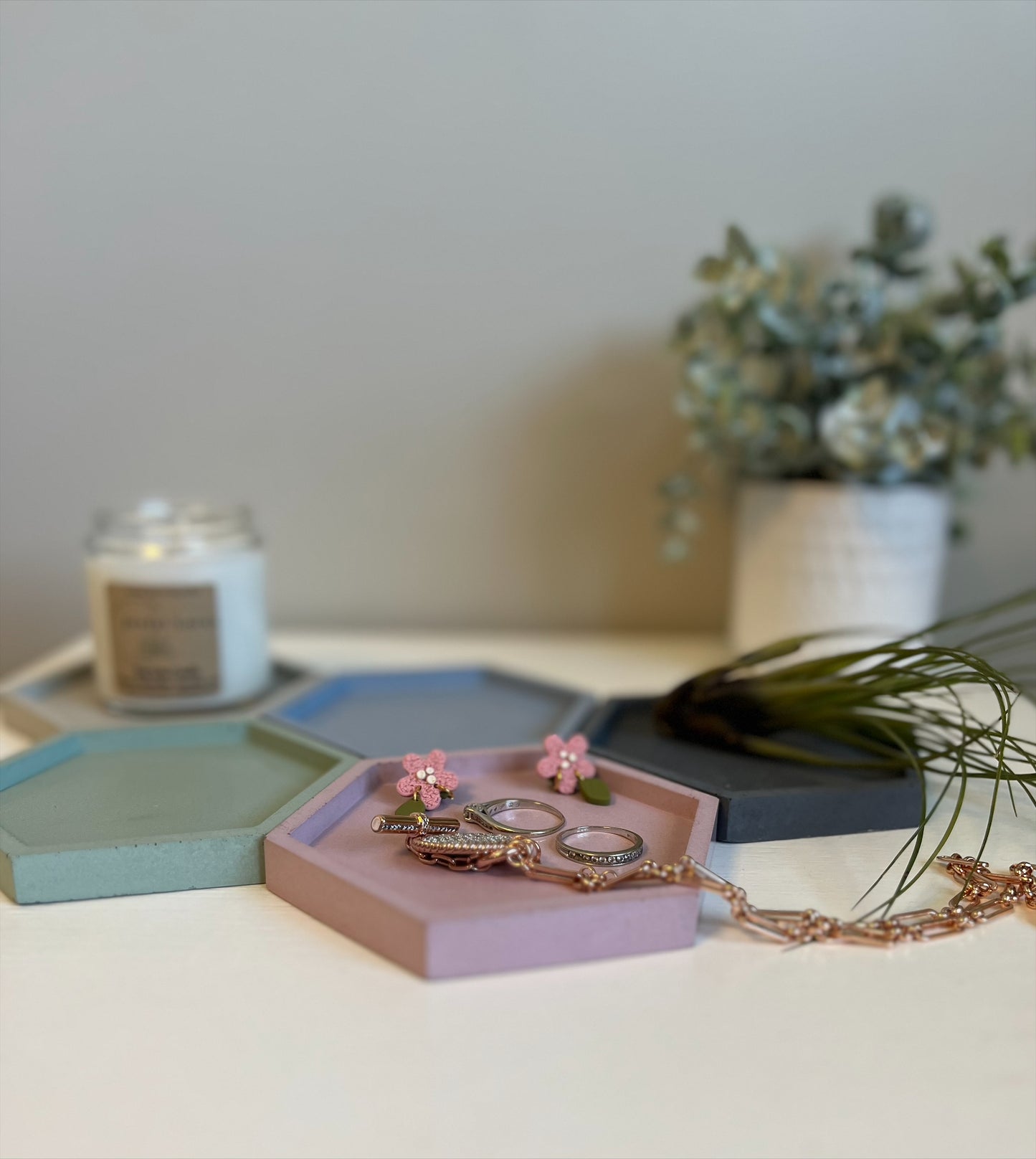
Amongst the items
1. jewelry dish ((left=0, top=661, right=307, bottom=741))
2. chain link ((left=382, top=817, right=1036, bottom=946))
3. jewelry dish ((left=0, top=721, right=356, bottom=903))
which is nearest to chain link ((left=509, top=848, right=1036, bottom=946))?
chain link ((left=382, top=817, right=1036, bottom=946))

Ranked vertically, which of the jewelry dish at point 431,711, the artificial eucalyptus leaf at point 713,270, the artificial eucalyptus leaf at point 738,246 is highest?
the artificial eucalyptus leaf at point 738,246

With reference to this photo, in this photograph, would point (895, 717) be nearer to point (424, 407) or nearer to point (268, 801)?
point (268, 801)

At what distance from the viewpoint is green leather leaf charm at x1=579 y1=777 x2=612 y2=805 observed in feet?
1.59

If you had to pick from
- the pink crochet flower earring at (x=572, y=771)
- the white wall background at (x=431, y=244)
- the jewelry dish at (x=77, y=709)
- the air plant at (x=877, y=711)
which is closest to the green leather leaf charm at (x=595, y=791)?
the pink crochet flower earring at (x=572, y=771)

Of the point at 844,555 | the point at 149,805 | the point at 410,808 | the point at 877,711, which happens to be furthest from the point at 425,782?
the point at 844,555

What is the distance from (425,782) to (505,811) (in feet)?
0.15

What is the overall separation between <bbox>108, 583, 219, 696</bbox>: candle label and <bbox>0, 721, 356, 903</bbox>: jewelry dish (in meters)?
0.05

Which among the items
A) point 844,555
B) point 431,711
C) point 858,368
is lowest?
point 431,711

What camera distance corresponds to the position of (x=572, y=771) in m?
0.50

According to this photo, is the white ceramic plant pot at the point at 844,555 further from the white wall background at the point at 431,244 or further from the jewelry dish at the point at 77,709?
the jewelry dish at the point at 77,709

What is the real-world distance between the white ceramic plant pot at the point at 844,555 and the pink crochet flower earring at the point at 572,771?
30cm

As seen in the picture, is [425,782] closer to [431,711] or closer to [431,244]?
[431,711]

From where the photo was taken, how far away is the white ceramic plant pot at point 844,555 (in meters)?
0.72

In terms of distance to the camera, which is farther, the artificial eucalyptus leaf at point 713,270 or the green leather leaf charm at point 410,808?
the artificial eucalyptus leaf at point 713,270
